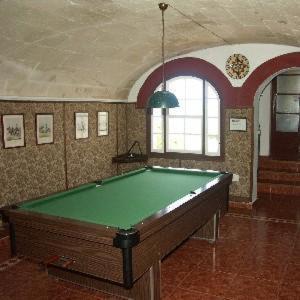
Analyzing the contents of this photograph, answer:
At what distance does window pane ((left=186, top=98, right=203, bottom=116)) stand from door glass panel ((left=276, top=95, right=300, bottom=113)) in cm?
283

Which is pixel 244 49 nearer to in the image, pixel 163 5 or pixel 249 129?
pixel 249 129

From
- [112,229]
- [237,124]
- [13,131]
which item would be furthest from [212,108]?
[112,229]

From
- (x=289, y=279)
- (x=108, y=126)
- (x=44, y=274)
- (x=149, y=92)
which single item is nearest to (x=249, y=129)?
(x=149, y=92)

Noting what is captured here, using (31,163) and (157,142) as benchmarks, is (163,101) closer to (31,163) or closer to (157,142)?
(31,163)

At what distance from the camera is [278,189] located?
845 cm

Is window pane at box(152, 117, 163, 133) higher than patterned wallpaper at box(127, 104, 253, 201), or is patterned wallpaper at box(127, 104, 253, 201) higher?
window pane at box(152, 117, 163, 133)

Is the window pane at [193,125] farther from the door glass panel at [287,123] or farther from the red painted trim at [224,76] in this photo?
the door glass panel at [287,123]

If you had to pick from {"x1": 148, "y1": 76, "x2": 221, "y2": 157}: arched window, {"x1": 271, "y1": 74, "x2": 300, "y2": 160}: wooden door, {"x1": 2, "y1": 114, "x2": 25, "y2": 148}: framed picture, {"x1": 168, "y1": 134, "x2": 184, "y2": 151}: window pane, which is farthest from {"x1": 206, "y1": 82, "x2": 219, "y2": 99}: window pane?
{"x1": 2, "y1": 114, "x2": 25, "y2": 148}: framed picture

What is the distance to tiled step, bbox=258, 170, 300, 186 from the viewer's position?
8.62 meters

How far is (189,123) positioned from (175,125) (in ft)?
1.11

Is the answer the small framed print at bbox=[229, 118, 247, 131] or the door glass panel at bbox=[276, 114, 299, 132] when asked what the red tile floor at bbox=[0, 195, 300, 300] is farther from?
the door glass panel at bbox=[276, 114, 299, 132]

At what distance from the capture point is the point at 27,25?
444 cm

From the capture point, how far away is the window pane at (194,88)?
8.04m

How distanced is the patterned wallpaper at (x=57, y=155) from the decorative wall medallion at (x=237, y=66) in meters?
2.56
